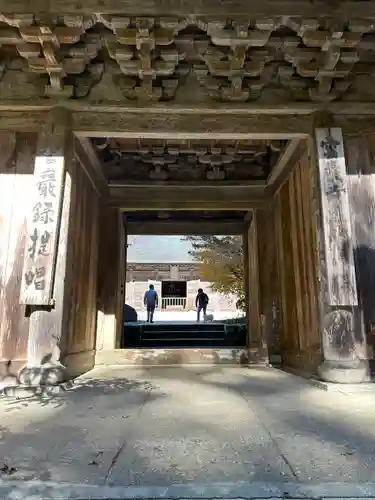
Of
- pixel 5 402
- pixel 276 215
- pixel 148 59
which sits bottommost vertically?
pixel 5 402

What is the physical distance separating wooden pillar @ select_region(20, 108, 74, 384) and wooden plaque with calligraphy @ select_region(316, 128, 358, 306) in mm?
2833

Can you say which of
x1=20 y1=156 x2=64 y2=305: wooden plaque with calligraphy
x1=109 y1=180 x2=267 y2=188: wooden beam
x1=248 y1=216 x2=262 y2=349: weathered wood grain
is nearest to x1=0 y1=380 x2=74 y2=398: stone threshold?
x1=20 y1=156 x2=64 y2=305: wooden plaque with calligraphy

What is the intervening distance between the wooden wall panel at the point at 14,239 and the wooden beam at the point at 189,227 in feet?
12.8

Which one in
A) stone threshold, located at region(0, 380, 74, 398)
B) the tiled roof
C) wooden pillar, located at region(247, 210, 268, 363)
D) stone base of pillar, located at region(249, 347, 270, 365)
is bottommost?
stone threshold, located at region(0, 380, 74, 398)

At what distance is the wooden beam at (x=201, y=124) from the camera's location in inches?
176

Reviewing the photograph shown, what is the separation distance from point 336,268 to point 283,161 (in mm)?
2116

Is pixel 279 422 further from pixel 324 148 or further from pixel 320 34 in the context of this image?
pixel 320 34

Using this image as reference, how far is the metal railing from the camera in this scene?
85.9 feet

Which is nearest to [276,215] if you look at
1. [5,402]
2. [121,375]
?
[121,375]

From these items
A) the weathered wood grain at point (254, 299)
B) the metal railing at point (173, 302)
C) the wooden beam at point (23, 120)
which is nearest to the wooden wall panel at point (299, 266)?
the weathered wood grain at point (254, 299)

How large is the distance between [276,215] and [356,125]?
2.01 meters

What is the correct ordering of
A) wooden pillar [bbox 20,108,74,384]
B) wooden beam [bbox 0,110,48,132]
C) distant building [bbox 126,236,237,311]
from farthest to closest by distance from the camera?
1. distant building [bbox 126,236,237,311]
2. wooden beam [bbox 0,110,48,132]
3. wooden pillar [bbox 20,108,74,384]

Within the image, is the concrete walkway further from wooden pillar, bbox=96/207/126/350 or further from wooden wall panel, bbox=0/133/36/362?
wooden pillar, bbox=96/207/126/350

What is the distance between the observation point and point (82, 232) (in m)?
5.05
